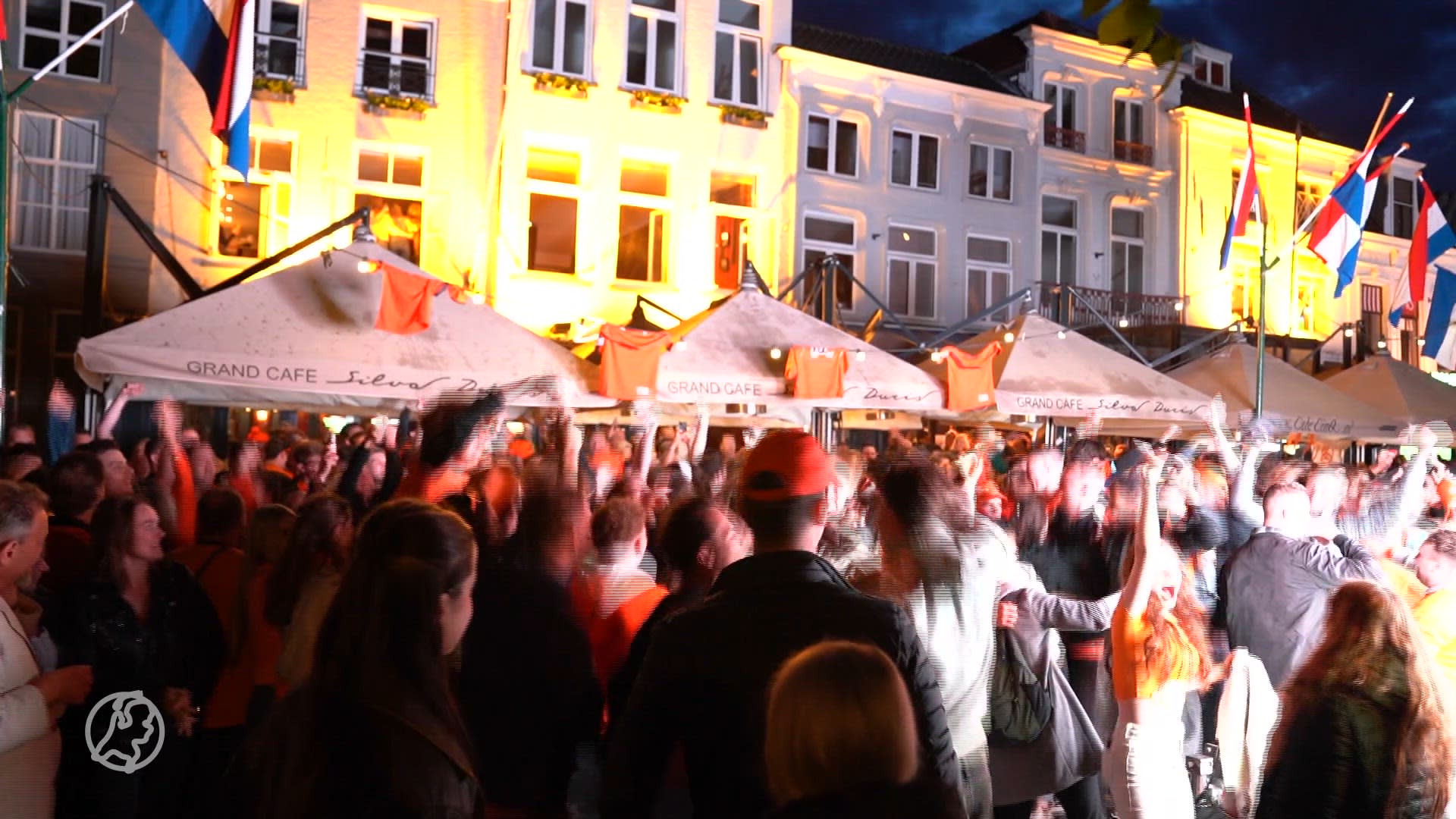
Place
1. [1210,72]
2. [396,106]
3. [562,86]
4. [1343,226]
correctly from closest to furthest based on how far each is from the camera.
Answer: [1343,226] < [396,106] < [562,86] < [1210,72]

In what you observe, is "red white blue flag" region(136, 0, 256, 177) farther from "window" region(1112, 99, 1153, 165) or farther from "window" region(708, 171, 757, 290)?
"window" region(1112, 99, 1153, 165)

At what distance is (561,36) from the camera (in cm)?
1959

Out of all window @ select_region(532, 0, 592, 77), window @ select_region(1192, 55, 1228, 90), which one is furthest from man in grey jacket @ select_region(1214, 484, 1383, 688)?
window @ select_region(1192, 55, 1228, 90)

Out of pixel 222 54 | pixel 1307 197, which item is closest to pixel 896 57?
pixel 1307 197

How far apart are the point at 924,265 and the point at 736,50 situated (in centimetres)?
565

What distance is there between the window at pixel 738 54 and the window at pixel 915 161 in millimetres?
3242

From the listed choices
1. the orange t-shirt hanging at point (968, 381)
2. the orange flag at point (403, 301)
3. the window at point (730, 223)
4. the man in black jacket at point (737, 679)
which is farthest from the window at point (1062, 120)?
the man in black jacket at point (737, 679)

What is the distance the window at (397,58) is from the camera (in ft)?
62.0

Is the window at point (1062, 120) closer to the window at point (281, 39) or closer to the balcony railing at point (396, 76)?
the balcony railing at point (396, 76)

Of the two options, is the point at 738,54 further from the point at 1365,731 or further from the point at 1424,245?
the point at 1365,731

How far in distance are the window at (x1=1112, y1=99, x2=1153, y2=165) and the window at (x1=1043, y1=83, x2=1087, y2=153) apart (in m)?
1.07

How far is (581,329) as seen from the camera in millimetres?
18641

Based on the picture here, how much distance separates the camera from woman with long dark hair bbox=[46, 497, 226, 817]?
13.6 feet

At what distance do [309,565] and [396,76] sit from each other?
1620 cm
